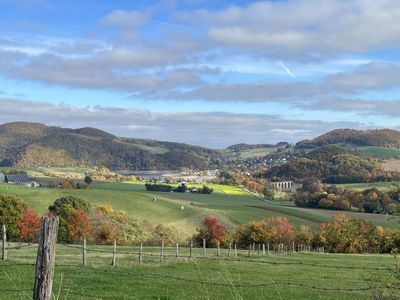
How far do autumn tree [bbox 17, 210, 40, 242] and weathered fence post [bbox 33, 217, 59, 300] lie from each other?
70737mm

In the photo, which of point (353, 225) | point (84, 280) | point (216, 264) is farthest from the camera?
point (353, 225)

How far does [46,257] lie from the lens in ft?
27.4

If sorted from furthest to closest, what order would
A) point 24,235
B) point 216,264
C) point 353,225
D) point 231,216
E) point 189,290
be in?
point 231,216 < point 353,225 < point 24,235 < point 216,264 < point 189,290

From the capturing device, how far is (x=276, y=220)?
327ft

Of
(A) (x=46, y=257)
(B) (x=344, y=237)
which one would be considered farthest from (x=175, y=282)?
(B) (x=344, y=237)

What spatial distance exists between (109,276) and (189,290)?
525 centimetres

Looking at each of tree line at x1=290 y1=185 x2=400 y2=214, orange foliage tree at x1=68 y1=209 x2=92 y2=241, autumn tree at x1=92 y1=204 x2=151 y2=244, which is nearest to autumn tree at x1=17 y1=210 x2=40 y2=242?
orange foliage tree at x1=68 y1=209 x2=92 y2=241

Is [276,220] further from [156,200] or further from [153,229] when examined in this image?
[156,200]

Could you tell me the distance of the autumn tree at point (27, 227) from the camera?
75.6 meters

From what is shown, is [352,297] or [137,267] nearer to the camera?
[352,297]

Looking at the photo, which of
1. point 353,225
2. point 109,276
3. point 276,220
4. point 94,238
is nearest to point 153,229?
point 94,238

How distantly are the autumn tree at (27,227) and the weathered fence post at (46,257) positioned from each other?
70737 millimetres

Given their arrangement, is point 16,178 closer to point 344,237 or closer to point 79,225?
point 79,225

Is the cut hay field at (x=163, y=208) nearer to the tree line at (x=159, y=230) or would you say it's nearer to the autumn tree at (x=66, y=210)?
the tree line at (x=159, y=230)
